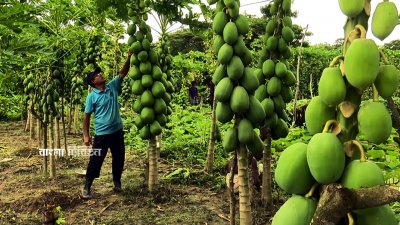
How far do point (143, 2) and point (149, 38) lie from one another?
1.49 feet

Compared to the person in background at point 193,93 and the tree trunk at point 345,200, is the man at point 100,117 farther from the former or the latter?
the person in background at point 193,93

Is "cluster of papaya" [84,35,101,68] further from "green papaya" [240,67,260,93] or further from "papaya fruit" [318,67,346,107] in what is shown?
"papaya fruit" [318,67,346,107]

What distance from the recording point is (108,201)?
5.43 metres

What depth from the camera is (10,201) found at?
549 centimetres

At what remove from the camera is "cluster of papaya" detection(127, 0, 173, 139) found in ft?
17.7

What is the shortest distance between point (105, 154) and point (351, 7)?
515 centimetres

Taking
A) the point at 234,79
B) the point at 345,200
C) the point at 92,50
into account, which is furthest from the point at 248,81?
the point at 92,50

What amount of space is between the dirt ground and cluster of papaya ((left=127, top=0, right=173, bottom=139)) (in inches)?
35.4

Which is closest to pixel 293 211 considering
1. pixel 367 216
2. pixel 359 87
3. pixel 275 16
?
pixel 367 216

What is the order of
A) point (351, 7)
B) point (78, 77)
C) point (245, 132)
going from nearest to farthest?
point (351, 7), point (245, 132), point (78, 77)

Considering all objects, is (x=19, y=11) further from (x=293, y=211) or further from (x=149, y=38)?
(x=293, y=211)

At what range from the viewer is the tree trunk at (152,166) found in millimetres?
5516

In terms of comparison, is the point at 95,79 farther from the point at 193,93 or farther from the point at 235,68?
the point at 193,93

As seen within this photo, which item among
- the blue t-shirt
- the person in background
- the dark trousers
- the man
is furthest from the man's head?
the person in background
